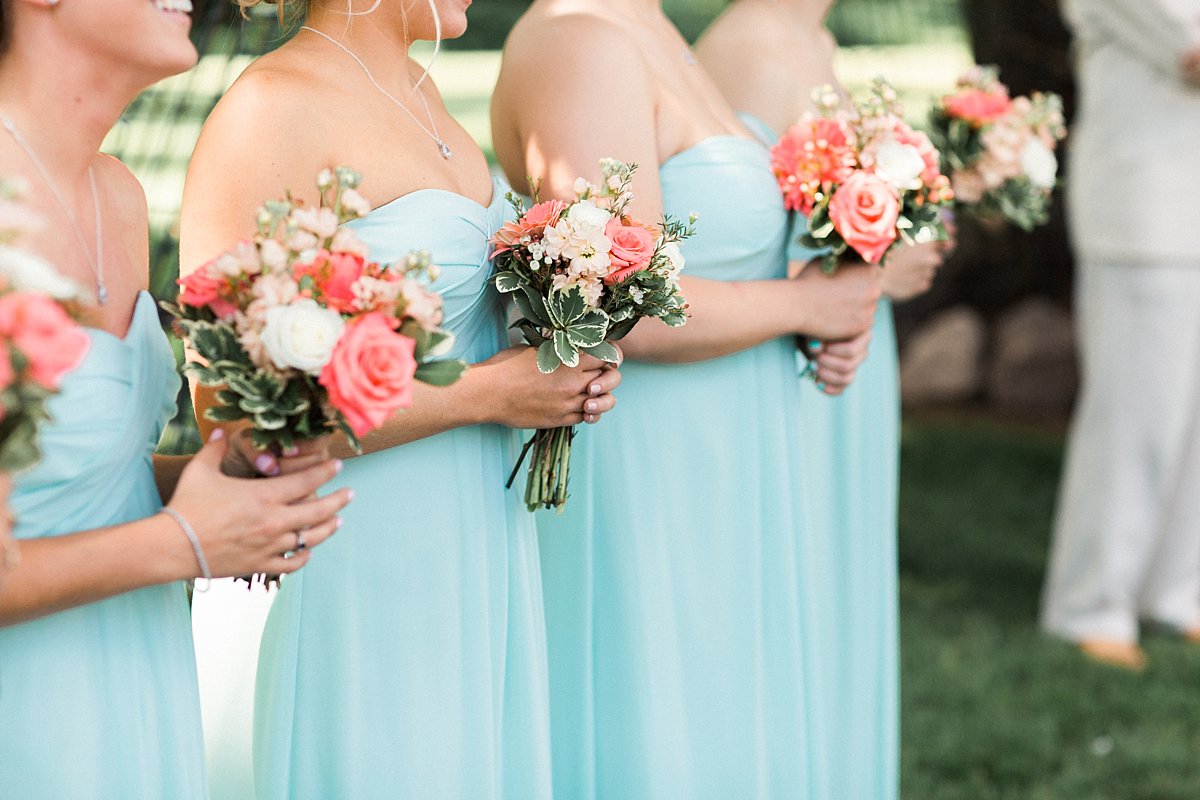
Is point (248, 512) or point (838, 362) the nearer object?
point (248, 512)

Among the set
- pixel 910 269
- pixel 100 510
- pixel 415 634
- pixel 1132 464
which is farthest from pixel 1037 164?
pixel 100 510

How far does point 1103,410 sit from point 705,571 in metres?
3.33

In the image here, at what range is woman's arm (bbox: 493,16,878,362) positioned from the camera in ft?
9.07

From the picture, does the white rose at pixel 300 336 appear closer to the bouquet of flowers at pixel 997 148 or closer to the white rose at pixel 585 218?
the white rose at pixel 585 218

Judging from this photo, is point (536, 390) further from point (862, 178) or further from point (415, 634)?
point (862, 178)

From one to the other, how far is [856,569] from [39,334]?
2466mm

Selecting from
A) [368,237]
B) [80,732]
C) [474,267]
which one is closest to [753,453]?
[474,267]

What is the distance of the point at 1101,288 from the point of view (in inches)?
226

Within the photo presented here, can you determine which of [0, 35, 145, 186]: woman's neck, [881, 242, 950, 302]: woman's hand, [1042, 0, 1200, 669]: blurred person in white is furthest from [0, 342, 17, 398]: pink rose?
[1042, 0, 1200, 669]: blurred person in white

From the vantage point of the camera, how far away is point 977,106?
3990 millimetres

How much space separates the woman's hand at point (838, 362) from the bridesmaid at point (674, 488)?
0.12 m

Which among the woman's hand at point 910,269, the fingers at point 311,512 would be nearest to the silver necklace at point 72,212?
the fingers at point 311,512

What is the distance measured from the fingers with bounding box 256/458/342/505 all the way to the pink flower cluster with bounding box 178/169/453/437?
147mm

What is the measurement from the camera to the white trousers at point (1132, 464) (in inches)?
222
